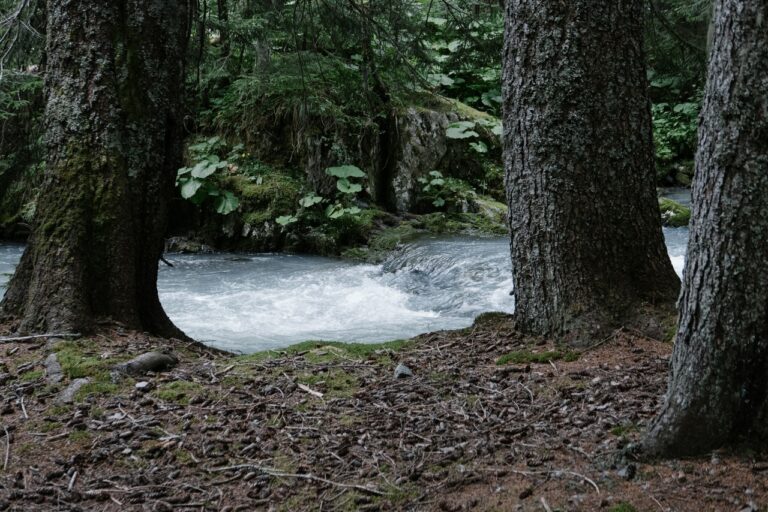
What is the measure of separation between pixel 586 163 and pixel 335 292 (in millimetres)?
5841

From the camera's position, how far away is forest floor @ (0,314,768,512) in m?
2.31

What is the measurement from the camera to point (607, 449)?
98.3 inches

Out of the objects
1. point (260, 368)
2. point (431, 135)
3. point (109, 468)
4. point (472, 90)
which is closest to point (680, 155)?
point (472, 90)

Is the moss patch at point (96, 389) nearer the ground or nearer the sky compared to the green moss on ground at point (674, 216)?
nearer the ground

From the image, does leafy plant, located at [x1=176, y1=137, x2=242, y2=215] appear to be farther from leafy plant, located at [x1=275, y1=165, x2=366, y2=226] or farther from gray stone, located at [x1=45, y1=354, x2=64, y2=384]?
gray stone, located at [x1=45, y1=354, x2=64, y2=384]

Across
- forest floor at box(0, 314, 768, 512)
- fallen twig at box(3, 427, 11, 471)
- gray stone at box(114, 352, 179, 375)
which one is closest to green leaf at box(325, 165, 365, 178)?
forest floor at box(0, 314, 768, 512)

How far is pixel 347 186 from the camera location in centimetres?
1210

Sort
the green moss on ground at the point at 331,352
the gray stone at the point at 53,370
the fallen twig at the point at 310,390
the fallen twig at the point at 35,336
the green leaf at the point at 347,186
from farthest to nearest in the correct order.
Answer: the green leaf at the point at 347,186
the green moss on ground at the point at 331,352
the fallen twig at the point at 35,336
the gray stone at the point at 53,370
the fallen twig at the point at 310,390

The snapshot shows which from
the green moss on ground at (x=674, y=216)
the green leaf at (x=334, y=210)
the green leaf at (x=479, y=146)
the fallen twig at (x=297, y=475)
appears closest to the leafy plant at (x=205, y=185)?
the green leaf at (x=334, y=210)

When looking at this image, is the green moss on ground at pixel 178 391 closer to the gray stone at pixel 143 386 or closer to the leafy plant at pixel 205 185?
the gray stone at pixel 143 386

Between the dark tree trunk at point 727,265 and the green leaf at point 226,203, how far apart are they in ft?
32.4

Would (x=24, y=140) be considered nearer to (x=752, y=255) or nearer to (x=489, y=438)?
(x=489, y=438)

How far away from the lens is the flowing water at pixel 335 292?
7.33m

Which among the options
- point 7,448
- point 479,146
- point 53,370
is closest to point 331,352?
point 53,370
